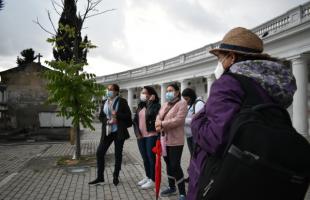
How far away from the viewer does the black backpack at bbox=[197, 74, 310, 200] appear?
1.78 metres

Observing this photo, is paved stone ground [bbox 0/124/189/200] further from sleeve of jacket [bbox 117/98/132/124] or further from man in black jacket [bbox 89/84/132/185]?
sleeve of jacket [bbox 117/98/132/124]

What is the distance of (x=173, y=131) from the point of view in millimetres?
5703

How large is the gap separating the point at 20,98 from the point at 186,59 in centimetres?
1426

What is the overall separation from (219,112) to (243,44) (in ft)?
1.78

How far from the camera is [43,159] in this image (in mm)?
10648

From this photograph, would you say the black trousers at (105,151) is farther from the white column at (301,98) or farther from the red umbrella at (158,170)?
the white column at (301,98)

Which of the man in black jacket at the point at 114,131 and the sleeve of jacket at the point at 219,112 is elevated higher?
the sleeve of jacket at the point at 219,112

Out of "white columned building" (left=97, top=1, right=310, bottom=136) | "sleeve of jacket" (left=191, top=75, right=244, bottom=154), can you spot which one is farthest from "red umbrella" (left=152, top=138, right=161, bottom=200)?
"white columned building" (left=97, top=1, right=310, bottom=136)


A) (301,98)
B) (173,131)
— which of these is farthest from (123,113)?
(301,98)

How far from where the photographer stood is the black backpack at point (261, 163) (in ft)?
5.85

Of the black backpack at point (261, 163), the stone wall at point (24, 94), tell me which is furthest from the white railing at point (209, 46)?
the stone wall at point (24, 94)

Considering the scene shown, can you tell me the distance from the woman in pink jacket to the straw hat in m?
3.42

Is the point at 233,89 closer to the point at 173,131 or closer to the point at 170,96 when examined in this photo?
the point at 173,131

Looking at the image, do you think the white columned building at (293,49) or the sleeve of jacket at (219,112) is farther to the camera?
the white columned building at (293,49)
